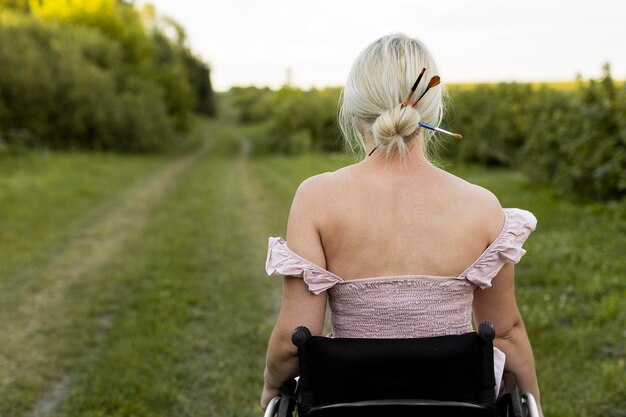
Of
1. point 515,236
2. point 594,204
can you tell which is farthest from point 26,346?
point 594,204

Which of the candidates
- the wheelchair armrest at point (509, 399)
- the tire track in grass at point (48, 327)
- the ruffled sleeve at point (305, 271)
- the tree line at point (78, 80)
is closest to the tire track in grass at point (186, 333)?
the tire track in grass at point (48, 327)

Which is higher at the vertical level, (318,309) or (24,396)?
(318,309)

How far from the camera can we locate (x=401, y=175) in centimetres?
198

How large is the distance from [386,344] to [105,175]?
683 inches

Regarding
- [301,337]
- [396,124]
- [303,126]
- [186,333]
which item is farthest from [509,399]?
[303,126]

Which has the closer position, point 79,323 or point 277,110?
point 79,323

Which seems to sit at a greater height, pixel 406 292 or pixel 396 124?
pixel 396 124

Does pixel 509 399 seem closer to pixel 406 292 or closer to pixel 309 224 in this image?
pixel 406 292

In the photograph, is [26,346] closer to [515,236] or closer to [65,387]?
[65,387]

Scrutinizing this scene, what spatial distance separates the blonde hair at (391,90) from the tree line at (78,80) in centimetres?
2416

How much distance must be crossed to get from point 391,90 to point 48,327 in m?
4.61

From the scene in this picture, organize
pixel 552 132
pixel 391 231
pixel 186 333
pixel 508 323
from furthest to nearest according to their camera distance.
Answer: pixel 552 132 → pixel 186 333 → pixel 508 323 → pixel 391 231

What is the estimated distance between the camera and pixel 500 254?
6.54ft

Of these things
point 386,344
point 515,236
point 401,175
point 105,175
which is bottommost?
point 105,175
